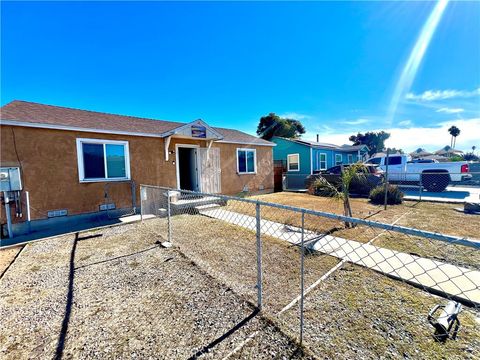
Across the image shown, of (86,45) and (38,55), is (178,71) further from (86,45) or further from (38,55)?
(38,55)

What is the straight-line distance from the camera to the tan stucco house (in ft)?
20.2

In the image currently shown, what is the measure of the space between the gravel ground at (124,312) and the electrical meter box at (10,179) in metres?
2.99

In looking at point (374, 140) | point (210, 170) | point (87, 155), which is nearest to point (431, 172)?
point (210, 170)

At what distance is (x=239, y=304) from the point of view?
2557 millimetres

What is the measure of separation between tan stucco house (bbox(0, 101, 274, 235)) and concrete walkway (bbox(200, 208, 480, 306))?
5.56 m

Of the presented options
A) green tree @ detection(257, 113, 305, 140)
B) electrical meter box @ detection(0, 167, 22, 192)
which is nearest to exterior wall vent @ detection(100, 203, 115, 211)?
electrical meter box @ detection(0, 167, 22, 192)

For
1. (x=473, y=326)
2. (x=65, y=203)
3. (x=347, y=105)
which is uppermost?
(x=347, y=105)

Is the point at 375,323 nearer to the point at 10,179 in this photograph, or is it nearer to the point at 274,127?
the point at 10,179

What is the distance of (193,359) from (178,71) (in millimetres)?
12178

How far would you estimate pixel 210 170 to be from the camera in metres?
10.2

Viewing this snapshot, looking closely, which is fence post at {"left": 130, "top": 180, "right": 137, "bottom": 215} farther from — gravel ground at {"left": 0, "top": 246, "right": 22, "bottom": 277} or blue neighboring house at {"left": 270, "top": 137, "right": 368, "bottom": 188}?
blue neighboring house at {"left": 270, "top": 137, "right": 368, "bottom": 188}

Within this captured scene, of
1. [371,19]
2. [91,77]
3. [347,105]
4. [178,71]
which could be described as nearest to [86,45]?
[91,77]

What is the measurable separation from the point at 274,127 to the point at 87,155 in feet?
87.6

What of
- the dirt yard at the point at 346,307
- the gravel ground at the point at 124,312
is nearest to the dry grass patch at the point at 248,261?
the dirt yard at the point at 346,307
